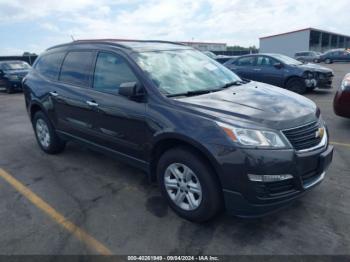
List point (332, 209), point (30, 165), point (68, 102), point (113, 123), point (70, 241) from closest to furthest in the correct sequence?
point (70, 241)
point (332, 209)
point (113, 123)
point (68, 102)
point (30, 165)

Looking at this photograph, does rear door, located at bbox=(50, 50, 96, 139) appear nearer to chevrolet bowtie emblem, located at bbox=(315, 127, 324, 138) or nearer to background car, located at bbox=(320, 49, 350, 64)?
chevrolet bowtie emblem, located at bbox=(315, 127, 324, 138)

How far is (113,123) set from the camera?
380 centimetres

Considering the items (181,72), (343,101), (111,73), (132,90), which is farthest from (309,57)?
(132,90)

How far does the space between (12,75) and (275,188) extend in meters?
15.7

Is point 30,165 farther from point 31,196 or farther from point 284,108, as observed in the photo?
point 284,108

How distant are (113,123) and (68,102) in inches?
43.7

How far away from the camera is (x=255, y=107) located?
10.2ft

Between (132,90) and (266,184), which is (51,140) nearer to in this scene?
(132,90)

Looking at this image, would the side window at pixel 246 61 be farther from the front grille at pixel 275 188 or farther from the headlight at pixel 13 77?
the headlight at pixel 13 77

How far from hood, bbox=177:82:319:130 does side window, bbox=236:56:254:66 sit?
820cm

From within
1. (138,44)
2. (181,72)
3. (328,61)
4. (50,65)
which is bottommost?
(328,61)

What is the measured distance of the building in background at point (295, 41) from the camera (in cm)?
5158

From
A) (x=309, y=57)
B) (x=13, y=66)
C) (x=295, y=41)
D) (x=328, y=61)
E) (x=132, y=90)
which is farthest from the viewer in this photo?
(x=295, y=41)

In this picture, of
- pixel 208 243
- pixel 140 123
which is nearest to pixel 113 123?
pixel 140 123
